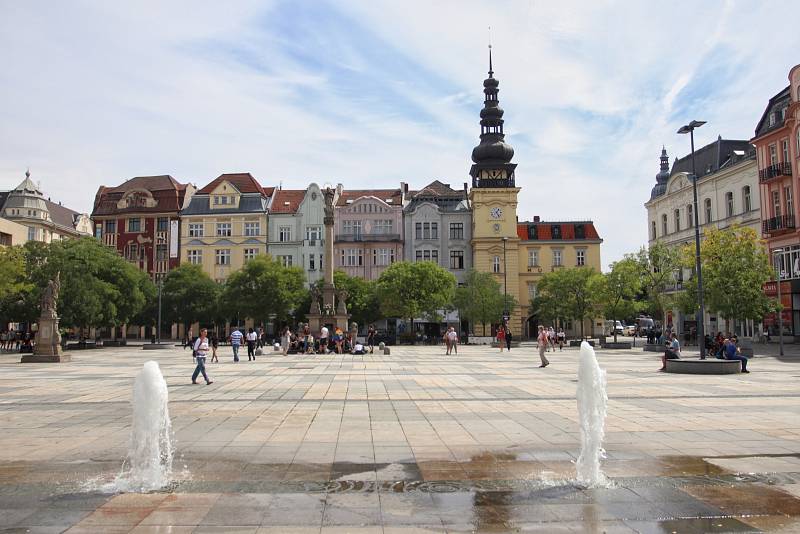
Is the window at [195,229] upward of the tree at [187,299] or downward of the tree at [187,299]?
upward

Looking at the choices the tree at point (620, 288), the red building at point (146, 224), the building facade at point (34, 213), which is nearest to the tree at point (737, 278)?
the tree at point (620, 288)

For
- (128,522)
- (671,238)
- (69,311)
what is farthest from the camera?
(671,238)

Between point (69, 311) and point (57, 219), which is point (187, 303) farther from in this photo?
point (57, 219)

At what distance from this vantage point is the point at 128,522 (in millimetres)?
6066

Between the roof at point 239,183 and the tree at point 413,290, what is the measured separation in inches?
983

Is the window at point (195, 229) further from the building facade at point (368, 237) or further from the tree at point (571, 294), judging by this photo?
the tree at point (571, 294)

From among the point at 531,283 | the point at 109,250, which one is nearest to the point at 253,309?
the point at 109,250

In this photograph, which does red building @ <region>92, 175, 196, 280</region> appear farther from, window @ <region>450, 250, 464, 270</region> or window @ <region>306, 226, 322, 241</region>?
window @ <region>450, 250, 464, 270</region>

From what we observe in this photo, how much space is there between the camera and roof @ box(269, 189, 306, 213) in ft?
253

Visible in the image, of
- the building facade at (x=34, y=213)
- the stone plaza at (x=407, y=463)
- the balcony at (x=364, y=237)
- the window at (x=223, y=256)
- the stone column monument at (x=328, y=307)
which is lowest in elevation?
the stone plaza at (x=407, y=463)

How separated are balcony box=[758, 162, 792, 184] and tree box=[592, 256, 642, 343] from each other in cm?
1208

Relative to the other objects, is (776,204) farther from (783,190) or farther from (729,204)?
(729,204)

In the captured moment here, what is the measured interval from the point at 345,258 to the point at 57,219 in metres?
38.1

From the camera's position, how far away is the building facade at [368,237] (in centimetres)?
7431
